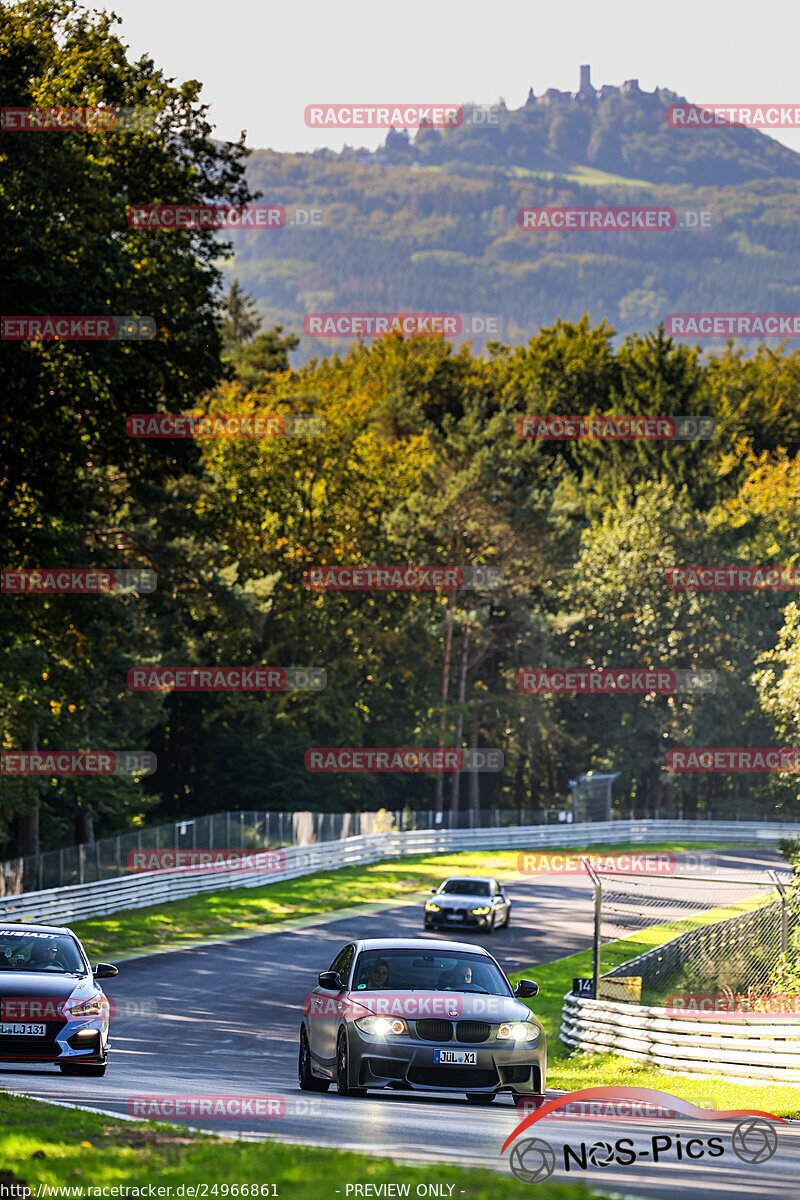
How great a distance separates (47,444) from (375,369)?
65.7 meters

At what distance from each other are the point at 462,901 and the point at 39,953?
18.8 meters

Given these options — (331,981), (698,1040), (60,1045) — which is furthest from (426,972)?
(698,1040)

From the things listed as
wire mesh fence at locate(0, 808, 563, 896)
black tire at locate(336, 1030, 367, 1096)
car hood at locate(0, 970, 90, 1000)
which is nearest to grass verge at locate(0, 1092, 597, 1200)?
black tire at locate(336, 1030, 367, 1096)

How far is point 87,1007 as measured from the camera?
13.5 m

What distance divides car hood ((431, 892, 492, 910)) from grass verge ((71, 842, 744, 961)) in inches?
191

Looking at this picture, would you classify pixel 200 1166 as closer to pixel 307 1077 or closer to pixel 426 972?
pixel 426 972

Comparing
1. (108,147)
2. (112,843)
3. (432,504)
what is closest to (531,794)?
(432,504)

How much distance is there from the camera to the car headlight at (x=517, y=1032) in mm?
11125

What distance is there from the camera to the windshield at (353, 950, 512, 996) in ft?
39.1

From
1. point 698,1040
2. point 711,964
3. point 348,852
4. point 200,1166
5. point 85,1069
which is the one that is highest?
point 200,1166

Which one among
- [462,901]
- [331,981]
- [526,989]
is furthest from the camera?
[462,901]

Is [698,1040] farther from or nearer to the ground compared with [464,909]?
farther from the ground

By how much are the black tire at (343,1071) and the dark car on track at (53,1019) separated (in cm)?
314

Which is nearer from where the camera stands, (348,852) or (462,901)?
(462,901)
